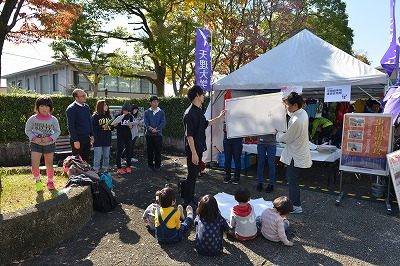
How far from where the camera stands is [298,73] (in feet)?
19.9

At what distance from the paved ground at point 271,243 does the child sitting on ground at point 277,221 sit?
0.30 ft

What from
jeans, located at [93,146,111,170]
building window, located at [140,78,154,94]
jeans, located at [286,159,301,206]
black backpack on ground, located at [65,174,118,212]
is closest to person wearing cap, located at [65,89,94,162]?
jeans, located at [93,146,111,170]

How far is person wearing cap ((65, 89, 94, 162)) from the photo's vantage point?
5.14 m

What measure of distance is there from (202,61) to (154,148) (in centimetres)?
253

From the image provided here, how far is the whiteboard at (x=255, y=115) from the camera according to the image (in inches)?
206

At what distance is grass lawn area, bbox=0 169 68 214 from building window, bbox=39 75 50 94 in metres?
21.4

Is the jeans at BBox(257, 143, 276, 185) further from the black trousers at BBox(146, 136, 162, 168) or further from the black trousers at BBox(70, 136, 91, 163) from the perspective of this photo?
the black trousers at BBox(70, 136, 91, 163)

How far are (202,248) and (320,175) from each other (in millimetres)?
4747

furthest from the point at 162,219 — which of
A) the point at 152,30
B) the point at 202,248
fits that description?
the point at 152,30

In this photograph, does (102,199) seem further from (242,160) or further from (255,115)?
(242,160)

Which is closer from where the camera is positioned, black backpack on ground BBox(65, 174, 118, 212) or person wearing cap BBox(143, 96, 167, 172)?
black backpack on ground BBox(65, 174, 118, 212)

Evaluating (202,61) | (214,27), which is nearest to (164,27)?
(214,27)

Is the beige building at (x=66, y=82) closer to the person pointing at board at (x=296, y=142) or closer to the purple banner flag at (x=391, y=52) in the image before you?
the purple banner flag at (x=391, y=52)

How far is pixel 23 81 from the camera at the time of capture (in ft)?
89.5
